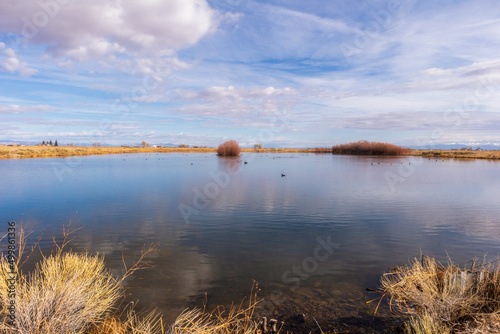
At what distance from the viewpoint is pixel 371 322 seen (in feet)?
19.3

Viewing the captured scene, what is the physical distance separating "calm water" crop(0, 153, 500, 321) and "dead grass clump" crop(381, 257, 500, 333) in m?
1.10

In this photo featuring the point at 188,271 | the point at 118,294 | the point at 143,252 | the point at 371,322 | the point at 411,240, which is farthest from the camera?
the point at 411,240

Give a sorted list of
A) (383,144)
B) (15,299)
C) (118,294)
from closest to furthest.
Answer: (15,299), (118,294), (383,144)

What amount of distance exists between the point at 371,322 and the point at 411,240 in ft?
21.8

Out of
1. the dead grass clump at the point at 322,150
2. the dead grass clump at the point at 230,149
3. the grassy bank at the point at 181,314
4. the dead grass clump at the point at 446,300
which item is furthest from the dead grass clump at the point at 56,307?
the dead grass clump at the point at 322,150

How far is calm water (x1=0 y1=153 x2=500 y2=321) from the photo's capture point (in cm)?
761

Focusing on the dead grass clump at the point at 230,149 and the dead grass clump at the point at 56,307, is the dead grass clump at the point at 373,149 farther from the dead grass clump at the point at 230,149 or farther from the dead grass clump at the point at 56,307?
the dead grass clump at the point at 56,307

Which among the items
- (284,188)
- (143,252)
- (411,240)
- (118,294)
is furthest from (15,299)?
(284,188)

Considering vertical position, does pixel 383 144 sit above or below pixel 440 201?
above

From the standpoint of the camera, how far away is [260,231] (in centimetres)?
1214

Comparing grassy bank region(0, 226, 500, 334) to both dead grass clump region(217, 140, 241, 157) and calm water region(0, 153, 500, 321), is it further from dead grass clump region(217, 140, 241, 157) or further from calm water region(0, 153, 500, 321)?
dead grass clump region(217, 140, 241, 157)

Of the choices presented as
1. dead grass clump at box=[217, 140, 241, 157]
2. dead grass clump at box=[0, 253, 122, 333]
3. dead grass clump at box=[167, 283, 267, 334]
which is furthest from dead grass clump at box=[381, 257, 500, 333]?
dead grass clump at box=[217, 140, 241, 157]

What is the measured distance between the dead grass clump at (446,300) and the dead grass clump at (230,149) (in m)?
64.2

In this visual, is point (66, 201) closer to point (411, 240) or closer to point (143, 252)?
point (143, 252)
